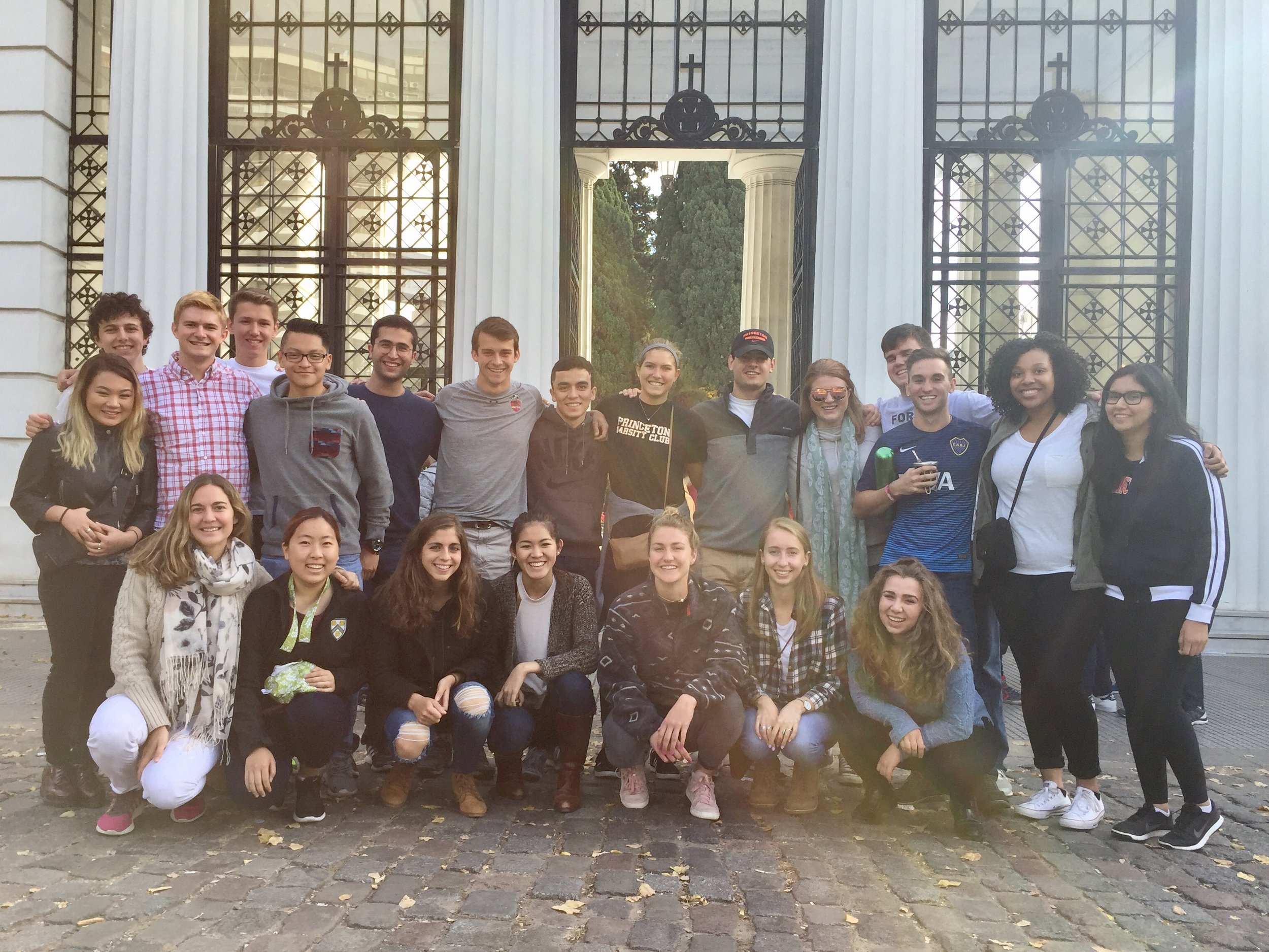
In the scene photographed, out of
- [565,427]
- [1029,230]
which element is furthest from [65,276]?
[1029,230]

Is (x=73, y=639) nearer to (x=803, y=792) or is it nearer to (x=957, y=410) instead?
(x=803, y=792)

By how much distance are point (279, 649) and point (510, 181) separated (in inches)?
206

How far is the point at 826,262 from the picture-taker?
8.16 metres

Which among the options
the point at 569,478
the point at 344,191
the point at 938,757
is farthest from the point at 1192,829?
the point at 344,191

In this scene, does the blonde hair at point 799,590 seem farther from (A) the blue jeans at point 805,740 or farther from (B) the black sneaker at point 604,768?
(B) the black sneaker at point 604,768

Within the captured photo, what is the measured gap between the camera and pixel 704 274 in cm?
2534

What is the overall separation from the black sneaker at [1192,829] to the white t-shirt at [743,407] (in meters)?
2.47

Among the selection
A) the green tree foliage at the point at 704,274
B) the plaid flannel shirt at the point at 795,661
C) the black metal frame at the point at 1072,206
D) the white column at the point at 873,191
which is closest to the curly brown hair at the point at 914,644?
the plaid flannel shirt at the point at 795,661

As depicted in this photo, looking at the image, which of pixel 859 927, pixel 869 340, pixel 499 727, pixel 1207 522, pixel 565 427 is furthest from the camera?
pixel 869 340

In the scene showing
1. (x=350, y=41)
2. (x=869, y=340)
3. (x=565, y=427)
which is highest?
(x=350, y=41)

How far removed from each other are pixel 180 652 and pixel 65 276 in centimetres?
632

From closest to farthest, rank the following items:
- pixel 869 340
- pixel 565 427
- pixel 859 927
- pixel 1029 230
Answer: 1. pixel 859 927
2. pixel 565 427
3. pixel 869 340
4. pixel 1029 230

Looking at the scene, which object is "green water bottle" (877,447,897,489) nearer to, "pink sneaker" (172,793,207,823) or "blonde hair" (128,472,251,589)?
"blonde hair" (128,472,251,589)

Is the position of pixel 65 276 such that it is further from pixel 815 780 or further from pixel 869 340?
pixel 815 780
